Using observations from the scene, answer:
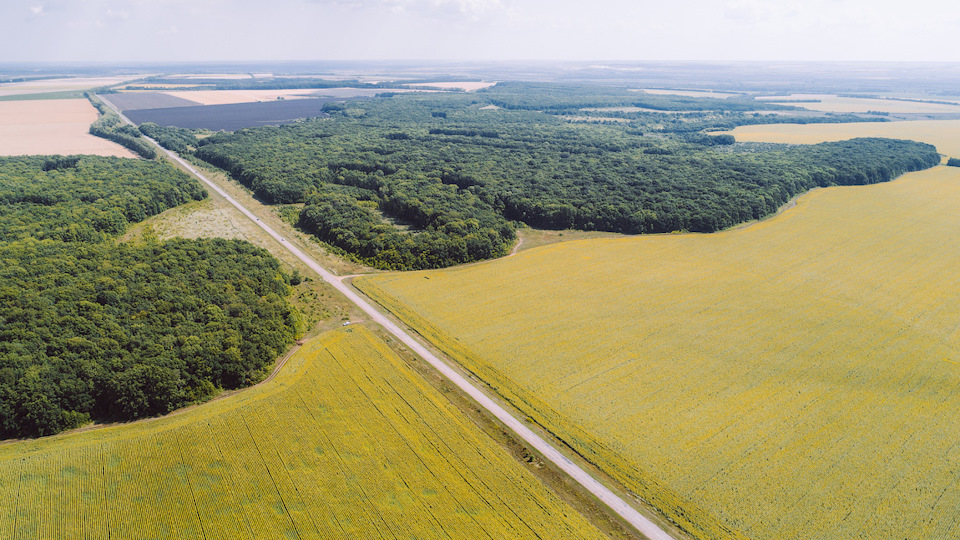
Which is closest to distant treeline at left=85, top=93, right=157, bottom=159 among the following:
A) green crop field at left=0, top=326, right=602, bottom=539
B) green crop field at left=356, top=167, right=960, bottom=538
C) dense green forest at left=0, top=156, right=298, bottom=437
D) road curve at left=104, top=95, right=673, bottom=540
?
dense green forest at left=0, top=156, right=298, bottom=437

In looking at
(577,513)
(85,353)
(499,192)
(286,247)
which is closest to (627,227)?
(499,192)

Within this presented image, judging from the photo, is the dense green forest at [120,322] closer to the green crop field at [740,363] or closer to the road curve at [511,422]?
the road curve at [511,422]

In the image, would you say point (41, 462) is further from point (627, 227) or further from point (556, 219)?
point (627, 227)

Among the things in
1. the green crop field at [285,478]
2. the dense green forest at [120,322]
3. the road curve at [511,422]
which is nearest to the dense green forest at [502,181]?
the road curve at [511,422]

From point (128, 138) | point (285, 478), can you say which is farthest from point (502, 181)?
point (128, 138)

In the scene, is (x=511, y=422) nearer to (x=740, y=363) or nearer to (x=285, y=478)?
(x=285, y=478)

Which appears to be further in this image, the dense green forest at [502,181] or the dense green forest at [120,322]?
the dense green forest at [502,181]

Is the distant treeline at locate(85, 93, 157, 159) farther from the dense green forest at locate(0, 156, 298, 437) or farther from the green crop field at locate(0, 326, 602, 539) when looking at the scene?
the green crop field at locate(0, 326, 602, 539)
